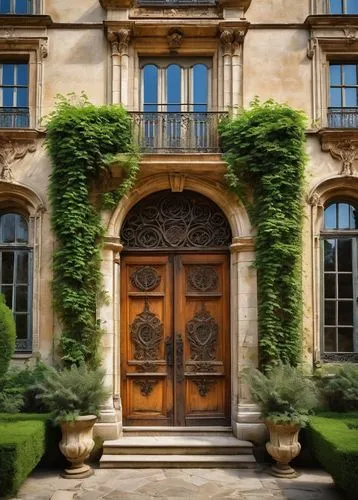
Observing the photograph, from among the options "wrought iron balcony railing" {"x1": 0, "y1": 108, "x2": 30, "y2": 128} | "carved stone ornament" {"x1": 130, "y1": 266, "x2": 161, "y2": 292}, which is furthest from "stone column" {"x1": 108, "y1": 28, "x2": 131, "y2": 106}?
"carved stone ornament" {"x1": 130, "y1": 266, "x2": 161, "y2": 292}

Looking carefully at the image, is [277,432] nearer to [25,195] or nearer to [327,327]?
[327,327]

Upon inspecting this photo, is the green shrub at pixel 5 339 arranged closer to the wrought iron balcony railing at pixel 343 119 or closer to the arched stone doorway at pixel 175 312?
the arched stone doorway at pixel 175 312

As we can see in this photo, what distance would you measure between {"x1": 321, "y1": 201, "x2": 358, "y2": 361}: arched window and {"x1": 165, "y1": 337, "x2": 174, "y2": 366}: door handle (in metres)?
2.52

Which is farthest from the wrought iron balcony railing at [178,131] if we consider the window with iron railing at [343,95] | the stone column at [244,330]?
the window with iron railing at [343,95]

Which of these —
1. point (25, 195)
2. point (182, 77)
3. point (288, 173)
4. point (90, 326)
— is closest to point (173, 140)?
point (182, 77)

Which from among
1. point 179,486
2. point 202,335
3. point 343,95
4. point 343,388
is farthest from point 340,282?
point 179,486

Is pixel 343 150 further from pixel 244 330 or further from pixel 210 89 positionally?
pixel 244 330

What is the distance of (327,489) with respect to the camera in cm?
743

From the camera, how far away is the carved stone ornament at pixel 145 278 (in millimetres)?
9648

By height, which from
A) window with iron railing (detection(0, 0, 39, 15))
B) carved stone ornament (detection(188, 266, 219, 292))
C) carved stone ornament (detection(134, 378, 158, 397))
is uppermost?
window with iron railing (detection(0, 0, 39, 15))

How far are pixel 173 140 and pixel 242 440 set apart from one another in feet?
16.3

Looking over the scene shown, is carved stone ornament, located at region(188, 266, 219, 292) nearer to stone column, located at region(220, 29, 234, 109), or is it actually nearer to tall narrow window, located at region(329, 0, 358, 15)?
stone column, located at region(220, 29, 234, 109)

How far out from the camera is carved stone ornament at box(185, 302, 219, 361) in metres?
9.54

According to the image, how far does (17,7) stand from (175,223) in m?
4.73
